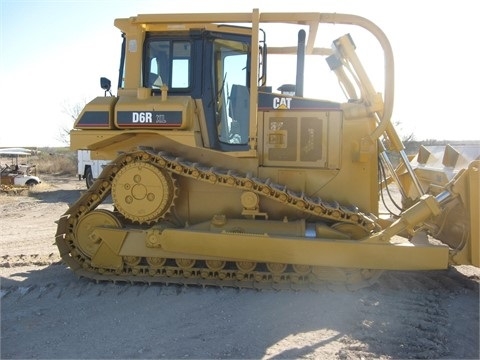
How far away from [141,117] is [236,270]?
7.33 ft

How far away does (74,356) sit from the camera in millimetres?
3801

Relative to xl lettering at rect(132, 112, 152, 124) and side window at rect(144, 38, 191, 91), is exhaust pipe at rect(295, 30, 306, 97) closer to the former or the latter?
side window at rect(144, 38, 191, 91)

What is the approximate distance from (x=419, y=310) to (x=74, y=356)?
11.4 ft

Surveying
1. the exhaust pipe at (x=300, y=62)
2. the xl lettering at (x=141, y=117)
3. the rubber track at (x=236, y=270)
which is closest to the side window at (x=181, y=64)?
the xl lettering at (x=141, y=117)

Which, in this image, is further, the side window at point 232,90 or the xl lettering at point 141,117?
the side window at point 232,90

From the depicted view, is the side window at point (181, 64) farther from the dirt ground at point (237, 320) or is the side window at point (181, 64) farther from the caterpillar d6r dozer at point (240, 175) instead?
the dirt ground at point (237, 320)

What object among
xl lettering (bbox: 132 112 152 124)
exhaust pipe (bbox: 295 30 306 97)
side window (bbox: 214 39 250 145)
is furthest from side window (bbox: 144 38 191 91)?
exhaust pipe (bbox: 295 30 306 97)

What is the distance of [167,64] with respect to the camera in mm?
5867

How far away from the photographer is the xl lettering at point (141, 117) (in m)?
5.46

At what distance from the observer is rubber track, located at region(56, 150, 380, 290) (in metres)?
5.26

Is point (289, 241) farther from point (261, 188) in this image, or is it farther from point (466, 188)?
point (466, 188)

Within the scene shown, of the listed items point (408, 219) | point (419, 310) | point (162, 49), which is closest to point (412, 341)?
point (419, 310)

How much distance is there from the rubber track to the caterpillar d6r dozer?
0.06 ft

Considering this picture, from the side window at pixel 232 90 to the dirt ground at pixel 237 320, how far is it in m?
2.04
